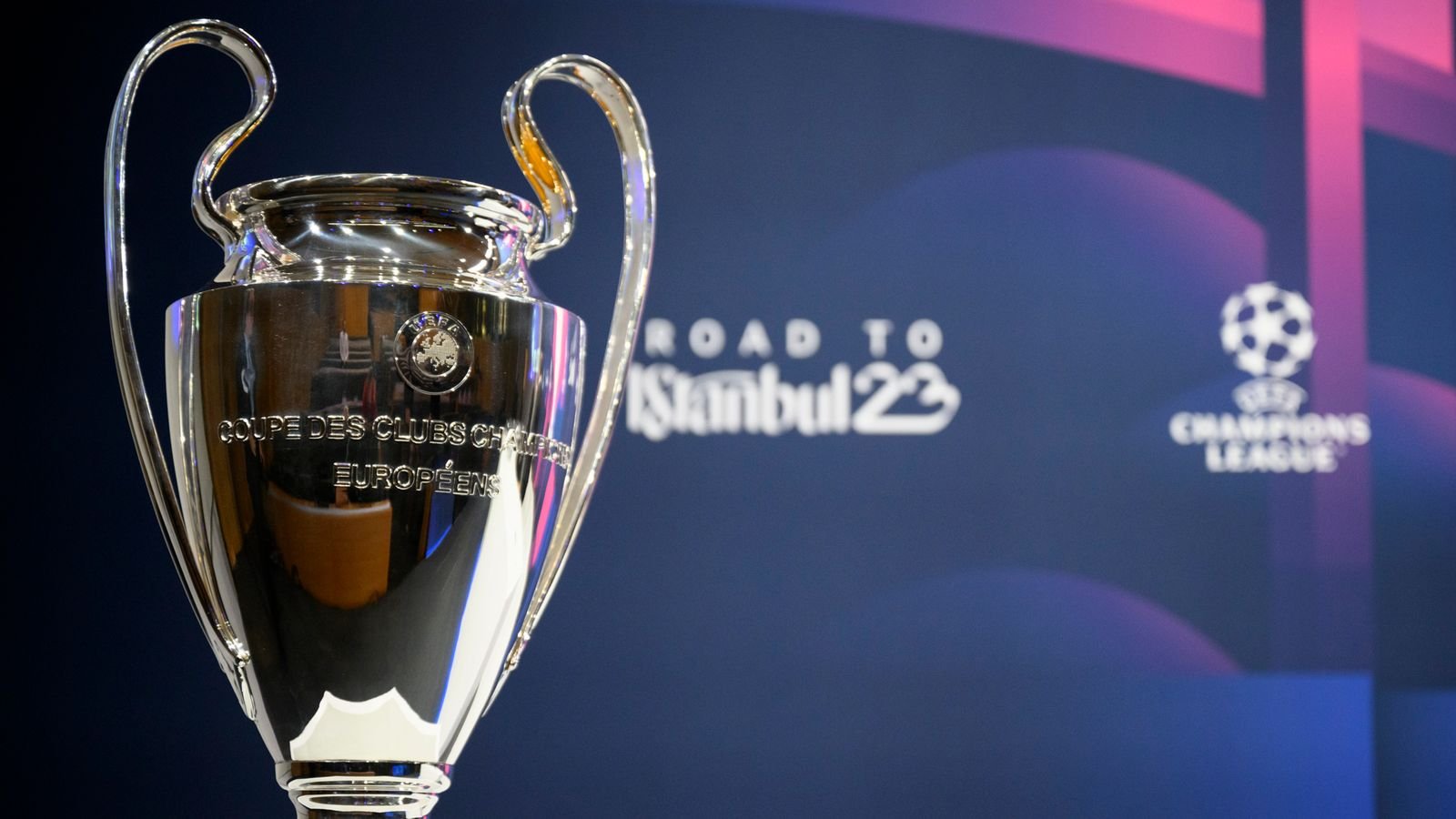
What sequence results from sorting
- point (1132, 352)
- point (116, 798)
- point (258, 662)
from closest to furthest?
→ point (258, 662)
point (116, 798)
point (1132, 352)

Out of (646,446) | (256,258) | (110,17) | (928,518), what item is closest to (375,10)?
(110,17)

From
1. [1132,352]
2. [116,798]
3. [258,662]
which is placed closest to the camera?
[258,662]

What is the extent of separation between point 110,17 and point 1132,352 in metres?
2.09

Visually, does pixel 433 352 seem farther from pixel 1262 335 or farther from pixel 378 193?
pixel 1262 335

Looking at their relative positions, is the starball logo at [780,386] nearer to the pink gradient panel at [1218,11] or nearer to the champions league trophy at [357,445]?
the pink gradient panel at [1218,11]

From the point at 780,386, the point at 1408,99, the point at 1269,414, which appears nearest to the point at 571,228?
the point at 780,386

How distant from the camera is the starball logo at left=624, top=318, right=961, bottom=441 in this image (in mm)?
2768

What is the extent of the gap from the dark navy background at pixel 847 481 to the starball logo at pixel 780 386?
2cm

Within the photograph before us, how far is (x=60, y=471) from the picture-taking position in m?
2.73

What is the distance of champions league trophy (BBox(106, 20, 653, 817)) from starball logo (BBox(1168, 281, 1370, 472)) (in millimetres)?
2340

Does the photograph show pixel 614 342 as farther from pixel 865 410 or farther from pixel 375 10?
pixel 375 10

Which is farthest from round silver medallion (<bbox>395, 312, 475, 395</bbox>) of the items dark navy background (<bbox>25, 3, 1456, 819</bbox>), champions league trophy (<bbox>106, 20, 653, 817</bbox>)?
dark navy background (<bbox>25, 3, 1456, 819</bbox>)

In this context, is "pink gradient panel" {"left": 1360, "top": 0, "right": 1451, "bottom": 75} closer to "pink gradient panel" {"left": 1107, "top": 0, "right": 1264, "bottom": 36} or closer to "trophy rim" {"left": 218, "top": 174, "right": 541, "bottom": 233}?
"pink gradient panel" {"left": 1107, "top": 0, "right": 1264, "bottom": 36}

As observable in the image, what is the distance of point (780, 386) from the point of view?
279 centimetres
